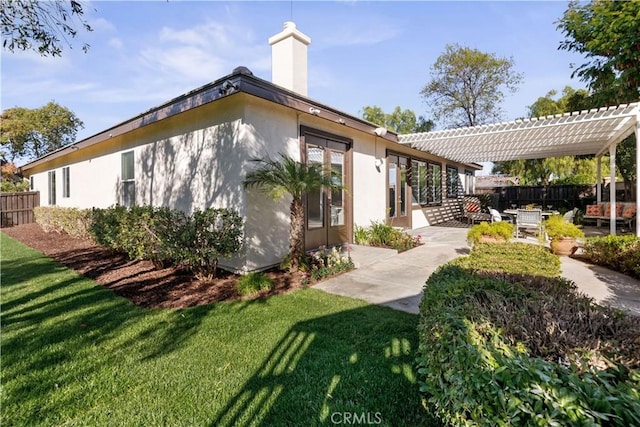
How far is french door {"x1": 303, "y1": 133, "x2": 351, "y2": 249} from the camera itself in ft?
25.0

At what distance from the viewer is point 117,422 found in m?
2.18

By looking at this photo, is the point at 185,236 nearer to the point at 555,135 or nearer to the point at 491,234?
the point at 491,234

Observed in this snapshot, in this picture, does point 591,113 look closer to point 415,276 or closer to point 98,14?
point 415,276

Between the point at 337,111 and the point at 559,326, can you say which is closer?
the point at 559,326

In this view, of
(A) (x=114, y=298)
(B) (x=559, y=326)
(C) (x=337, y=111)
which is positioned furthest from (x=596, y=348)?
(C) (x=337, y=111)

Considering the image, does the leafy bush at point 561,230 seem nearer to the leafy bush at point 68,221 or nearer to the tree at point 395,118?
the leafy bush at point 68,221

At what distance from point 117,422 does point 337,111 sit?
6956 millimetres

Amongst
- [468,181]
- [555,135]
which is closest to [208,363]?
[555,135]

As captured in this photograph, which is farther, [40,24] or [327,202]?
[327,202]

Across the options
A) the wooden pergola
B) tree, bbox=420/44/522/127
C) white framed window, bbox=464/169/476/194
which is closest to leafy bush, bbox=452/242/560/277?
the wooden pergola

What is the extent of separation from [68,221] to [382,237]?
36.3ft

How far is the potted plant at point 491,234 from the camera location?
7156mm

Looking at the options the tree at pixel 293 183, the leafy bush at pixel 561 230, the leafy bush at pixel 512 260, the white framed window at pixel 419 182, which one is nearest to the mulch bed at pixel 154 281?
the tree at pixel 293 183

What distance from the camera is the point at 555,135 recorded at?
9461 mm
